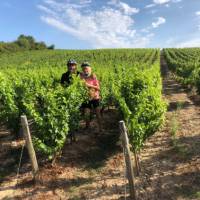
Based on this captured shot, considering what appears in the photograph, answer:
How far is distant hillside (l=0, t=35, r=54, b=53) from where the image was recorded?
7612cm

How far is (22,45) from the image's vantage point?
3329 inches

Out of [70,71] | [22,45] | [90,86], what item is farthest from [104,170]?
[22,45]

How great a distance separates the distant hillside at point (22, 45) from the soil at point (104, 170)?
69745 mm

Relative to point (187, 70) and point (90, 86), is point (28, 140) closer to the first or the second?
point (90, 86)

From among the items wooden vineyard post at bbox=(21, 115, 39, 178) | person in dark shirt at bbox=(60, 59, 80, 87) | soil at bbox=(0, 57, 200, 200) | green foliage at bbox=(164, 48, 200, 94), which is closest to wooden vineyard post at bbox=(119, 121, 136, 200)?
soil at bbox=(0, 57, 200, 200)

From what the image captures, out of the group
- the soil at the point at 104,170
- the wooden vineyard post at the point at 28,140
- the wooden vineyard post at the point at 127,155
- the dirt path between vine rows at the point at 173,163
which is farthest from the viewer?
the wooden vineyard post at the point at 28,140

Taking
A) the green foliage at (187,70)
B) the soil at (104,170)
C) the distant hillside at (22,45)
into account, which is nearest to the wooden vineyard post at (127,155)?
the soil at (104,170)

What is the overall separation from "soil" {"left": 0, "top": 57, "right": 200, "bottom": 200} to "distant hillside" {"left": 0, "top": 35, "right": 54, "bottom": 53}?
6975 cm

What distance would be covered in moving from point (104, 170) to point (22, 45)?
81675mm

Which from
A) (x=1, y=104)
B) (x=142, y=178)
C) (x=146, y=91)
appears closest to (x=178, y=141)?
(x=146, y=91)

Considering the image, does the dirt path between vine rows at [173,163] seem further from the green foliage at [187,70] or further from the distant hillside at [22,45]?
the distant hillside at [22,45]

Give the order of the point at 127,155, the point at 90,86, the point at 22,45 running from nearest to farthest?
1. the point at 127,155
2. the point at 90,86
3. the point at 22,45

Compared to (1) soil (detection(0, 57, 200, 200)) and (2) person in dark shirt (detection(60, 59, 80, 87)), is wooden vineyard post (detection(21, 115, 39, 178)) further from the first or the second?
(2) person in dark shirt (detection(60, 59, 80, 87))

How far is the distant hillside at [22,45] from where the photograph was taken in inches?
2997
